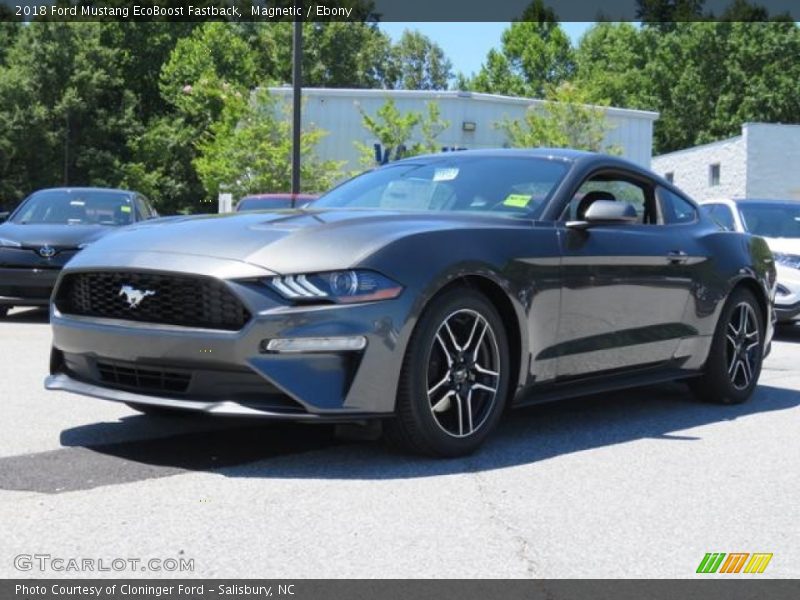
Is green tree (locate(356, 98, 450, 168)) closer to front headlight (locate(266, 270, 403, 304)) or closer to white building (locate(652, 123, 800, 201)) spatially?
white building (locate(652, 123, 800, 201))

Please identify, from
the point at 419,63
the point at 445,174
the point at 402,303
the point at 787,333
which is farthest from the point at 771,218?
the point at 419,63

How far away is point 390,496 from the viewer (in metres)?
4.29

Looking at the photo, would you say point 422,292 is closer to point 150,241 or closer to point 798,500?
point 150,241

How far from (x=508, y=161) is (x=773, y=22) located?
184 ft

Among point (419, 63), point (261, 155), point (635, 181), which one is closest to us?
point (635, 181)

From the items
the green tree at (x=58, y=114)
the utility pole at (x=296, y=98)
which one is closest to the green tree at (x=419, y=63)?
the green tree at (x=58, y=114)

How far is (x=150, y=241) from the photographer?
4.91 meters

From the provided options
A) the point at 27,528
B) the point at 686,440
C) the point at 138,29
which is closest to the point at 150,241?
the point at 27,528

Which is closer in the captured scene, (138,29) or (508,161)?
(508,161)

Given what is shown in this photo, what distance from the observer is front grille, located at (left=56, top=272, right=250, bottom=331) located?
4.50m

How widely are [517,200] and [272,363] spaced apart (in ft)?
6.08

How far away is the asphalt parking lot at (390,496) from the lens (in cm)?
350

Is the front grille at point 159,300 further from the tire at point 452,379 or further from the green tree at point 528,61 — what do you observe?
the green tree at point 528,61

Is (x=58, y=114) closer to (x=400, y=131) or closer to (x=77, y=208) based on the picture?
(x=400, y=131)
